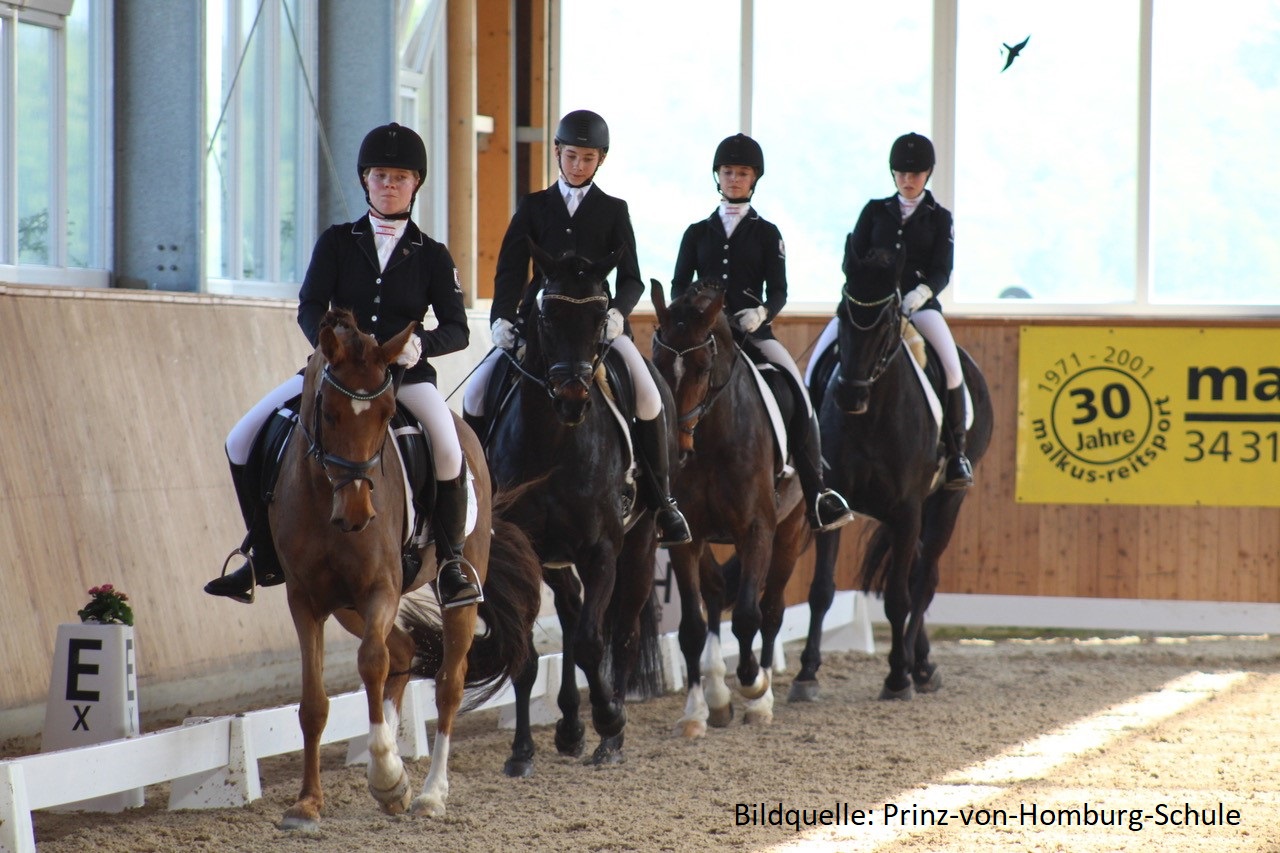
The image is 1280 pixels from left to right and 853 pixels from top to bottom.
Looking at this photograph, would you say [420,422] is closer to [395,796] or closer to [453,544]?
[453,544]

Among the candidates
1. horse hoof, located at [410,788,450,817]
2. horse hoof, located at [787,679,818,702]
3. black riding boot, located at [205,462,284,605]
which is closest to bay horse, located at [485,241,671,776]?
horse hoof, located at [410,788,450,817]

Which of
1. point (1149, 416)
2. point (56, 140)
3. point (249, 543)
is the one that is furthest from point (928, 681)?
point (56, 140)

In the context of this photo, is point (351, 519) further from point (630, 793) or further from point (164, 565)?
point (164, 565)

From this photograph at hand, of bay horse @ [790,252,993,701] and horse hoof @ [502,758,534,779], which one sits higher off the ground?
bay horse @ [790,252,993,701]

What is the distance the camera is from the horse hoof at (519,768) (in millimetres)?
5176

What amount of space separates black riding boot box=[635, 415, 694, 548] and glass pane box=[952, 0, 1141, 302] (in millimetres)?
5078

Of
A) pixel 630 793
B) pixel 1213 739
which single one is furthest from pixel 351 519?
pixel 1213 739

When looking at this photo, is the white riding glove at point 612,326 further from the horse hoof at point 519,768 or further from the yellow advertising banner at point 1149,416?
the yellow advertising banner at point 1149,416

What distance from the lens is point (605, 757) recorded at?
5.38m

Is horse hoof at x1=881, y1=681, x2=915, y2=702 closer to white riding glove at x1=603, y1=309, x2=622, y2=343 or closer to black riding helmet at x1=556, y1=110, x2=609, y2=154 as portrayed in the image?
white riding glove at x1=603, y1=309, x2=622, y2=343

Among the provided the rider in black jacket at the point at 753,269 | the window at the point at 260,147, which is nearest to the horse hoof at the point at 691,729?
the rider in black jacket at the point at 753,269

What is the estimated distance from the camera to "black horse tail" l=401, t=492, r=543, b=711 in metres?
4.95

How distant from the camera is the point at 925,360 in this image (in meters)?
7.20

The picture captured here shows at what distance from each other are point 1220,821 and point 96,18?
18.2ft
